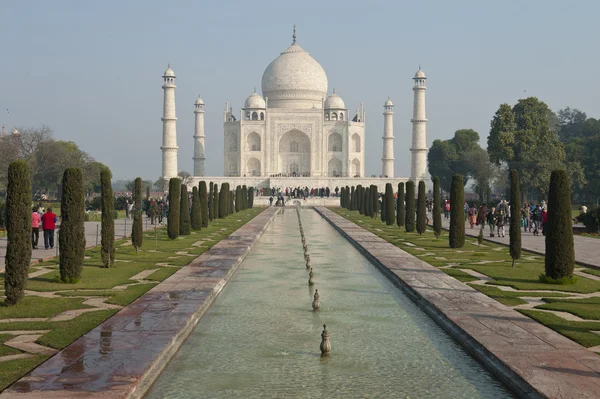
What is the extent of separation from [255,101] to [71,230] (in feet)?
168

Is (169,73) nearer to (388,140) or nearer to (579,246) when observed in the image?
(388,140)

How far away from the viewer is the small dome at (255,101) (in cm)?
5991

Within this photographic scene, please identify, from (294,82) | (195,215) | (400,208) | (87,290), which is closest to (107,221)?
(87,290)

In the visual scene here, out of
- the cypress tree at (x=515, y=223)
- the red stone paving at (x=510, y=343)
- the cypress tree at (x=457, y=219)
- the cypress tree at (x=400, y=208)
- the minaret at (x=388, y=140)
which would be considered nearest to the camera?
the red stone paving at (x=510, y=343)

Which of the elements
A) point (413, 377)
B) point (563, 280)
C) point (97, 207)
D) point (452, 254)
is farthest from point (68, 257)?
point (97, 207)

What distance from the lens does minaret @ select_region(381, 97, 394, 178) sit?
5631 cm

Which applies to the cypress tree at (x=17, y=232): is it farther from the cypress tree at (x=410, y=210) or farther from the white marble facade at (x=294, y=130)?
the white marble facade at (x=294, y=130)

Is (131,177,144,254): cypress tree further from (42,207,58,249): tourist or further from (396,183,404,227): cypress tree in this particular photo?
(396,183,404,227): cypress tree

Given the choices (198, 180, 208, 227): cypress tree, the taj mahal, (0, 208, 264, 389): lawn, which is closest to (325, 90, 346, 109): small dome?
the taj mahal

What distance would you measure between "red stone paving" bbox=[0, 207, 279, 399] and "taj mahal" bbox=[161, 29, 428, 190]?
45717 millimetres

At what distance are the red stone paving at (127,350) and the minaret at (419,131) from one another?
43944 millimetres

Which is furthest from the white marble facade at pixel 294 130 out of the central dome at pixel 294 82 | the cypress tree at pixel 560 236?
the cypress tree at pixel 560 236

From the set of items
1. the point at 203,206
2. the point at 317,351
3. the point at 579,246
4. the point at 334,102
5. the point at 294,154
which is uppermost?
the point at 334,102

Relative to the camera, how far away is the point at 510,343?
5961 mm
